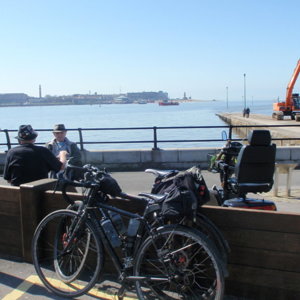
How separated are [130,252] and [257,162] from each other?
2731 mm

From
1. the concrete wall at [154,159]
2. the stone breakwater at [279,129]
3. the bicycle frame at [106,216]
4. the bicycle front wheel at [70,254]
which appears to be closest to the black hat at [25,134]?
the bicycle front wheel at [70,254]

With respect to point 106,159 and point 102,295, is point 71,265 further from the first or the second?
point 106,159

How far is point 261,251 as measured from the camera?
352cm

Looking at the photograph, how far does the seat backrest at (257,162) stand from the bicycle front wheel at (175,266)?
2.13 metres

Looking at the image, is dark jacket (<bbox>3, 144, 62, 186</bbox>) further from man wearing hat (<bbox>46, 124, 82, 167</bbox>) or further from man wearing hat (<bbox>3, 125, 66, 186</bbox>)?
man wearing hat (<bbox>46, 124, 82, 167</bbox>)

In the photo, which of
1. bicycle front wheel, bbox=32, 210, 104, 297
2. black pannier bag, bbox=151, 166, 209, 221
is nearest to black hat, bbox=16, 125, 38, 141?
bicycle front wheel, bbox=32, 210, 104, 297

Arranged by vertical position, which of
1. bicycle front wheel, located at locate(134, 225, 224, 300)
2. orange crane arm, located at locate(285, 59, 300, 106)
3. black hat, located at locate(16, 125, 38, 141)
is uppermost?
orange crane arm, located at locate(285, 59, 300, 106)

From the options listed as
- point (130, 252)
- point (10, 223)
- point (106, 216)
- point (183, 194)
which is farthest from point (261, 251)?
point (10, 223)

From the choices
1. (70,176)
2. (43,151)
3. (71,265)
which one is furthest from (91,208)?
(43,151)

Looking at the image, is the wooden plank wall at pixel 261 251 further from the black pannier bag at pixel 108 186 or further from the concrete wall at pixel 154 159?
the concrete wall at pixel 154 159

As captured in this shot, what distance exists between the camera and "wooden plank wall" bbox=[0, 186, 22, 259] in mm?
4594

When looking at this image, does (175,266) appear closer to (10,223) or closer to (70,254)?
(70,254)

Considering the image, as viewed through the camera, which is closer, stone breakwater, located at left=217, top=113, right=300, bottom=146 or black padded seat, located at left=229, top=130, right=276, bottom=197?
black padded seat, located at left=229, top=130, right=276, bottom=197

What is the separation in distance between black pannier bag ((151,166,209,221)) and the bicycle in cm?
17
